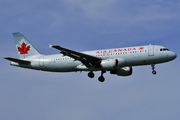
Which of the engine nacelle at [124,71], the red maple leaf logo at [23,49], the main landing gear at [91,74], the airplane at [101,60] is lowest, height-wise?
the main landing gear at [91,74]

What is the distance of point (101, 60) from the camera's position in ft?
180

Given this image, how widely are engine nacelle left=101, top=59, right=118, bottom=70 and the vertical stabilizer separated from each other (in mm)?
11789

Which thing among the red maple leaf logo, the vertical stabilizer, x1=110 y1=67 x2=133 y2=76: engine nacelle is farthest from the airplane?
the red maple leaf logo

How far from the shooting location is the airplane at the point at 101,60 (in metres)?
53.4

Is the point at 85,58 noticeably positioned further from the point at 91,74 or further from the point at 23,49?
the point at 23,49

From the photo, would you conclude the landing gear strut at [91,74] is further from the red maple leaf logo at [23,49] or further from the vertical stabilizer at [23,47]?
the red maple leaf logo at [23,49]

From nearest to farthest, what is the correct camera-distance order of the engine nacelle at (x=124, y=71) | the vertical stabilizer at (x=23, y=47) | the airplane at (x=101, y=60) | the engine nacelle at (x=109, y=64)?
the engine nacelle at (x=109, y=64) → the airplane at (x=101, y=60) → the engine nacelle at (x=124, y=71) → the vertical stabilizer at (x=23, y=47)

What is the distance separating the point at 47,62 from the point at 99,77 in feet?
25.7

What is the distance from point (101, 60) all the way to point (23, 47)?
46.1 ft

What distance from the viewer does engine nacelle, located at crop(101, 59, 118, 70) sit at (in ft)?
175

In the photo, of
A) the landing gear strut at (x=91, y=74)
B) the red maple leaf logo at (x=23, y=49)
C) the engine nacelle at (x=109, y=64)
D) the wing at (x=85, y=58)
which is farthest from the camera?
the red maple leaf logo at (x=23, y=49)

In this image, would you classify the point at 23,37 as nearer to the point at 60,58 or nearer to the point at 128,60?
the point at 60,58

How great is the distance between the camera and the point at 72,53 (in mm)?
53250

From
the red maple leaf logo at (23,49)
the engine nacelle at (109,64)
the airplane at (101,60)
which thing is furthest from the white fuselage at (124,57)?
the red maple leaf logo at (23,49)
